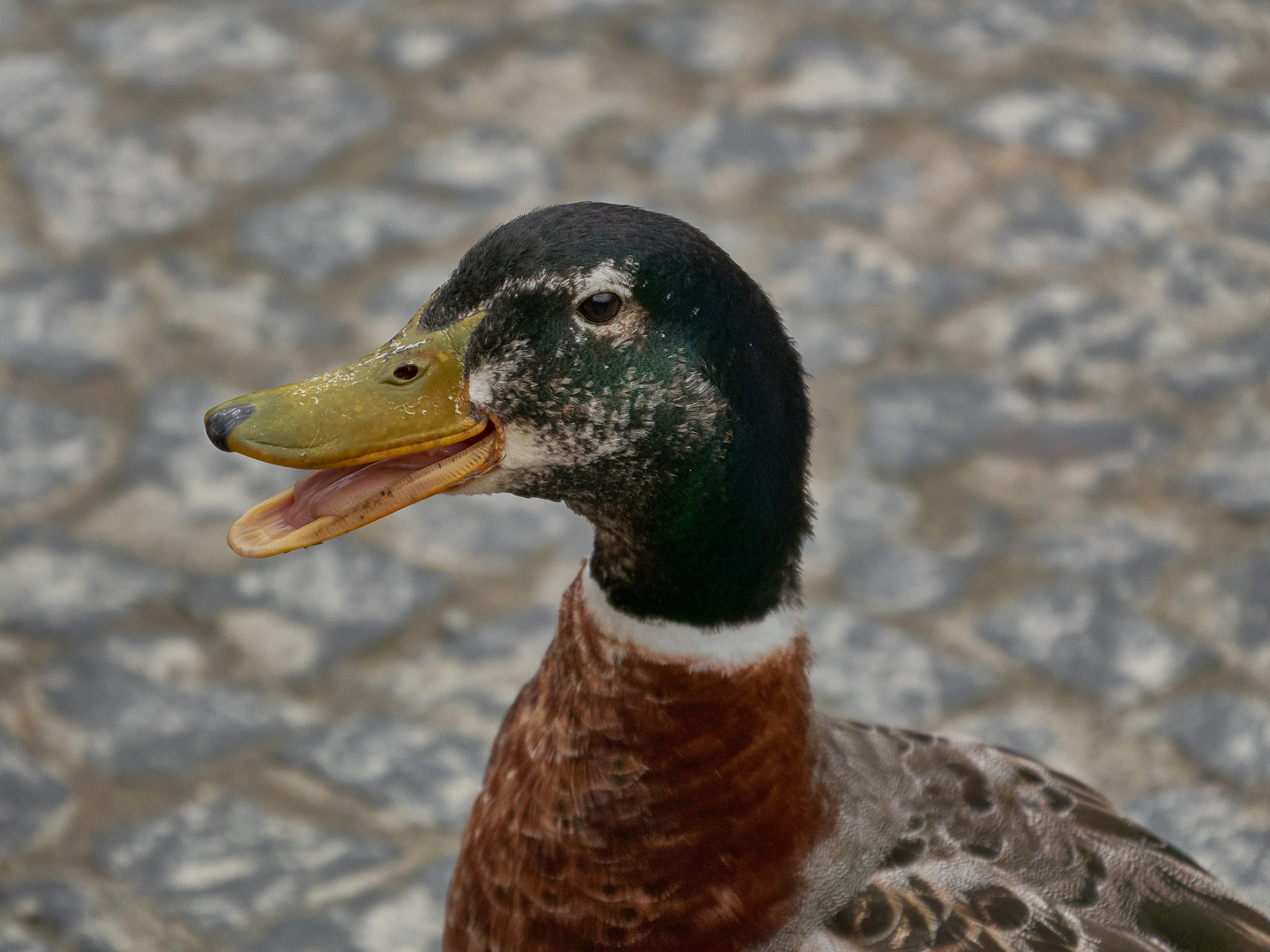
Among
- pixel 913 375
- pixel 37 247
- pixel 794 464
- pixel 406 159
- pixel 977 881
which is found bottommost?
pixel 977 881

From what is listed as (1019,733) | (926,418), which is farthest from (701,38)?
(1019,733)

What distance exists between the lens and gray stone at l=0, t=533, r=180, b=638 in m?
3.12

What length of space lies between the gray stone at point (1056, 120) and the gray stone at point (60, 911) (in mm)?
3066

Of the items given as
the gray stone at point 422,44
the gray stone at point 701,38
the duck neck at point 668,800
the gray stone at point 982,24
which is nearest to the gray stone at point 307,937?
the duck neck at point 668,800

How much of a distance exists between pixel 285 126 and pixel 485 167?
0.58m

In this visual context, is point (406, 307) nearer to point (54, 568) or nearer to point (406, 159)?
point (406, 159)

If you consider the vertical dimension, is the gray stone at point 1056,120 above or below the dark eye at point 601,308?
above

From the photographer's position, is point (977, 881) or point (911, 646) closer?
point (977, 881)

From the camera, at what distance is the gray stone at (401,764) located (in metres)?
2.87

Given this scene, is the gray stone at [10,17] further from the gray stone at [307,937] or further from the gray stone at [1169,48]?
the gray stone at [1169,48]

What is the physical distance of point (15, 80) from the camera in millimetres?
4355

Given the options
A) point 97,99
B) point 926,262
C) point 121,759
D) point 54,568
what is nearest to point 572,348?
point 121,759

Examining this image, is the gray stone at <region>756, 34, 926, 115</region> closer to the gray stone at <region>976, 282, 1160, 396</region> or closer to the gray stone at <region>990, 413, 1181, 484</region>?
the gray stone at <region>976, 282, 1160, 396</region>

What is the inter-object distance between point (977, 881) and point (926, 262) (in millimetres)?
2384
